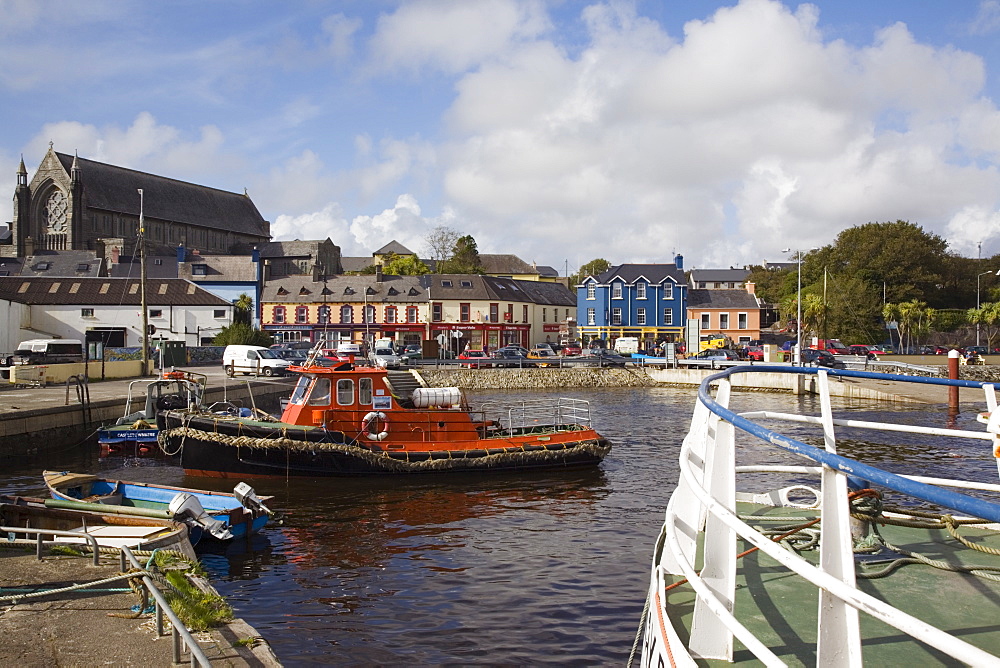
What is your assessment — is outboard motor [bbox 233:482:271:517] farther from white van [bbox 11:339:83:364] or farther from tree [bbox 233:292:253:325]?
tree [bbox 233:292:253:325]

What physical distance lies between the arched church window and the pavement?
9973cm

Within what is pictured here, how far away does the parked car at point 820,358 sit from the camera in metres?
49.0

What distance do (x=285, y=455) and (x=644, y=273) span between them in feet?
192

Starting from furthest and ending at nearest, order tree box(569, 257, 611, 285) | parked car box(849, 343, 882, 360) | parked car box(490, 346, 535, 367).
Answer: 1. tree box(569, 257, 611, 285)
2. parked car box(490, 346, 535, 367)
3. parked car box(849, 343, 882, 360)

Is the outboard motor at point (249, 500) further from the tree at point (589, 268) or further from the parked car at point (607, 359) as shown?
the tree at point (589, 268)

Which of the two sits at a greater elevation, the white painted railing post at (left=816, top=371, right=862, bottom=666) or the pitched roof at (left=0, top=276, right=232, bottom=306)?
the pitched roof at (left=0, top=276, right=232, bottom=306)

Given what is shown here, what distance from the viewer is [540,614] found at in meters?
11.6

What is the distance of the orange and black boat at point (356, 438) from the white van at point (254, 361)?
26.1 meters

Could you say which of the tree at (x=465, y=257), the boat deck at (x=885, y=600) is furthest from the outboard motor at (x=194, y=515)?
the tree at (x=465, y=257)

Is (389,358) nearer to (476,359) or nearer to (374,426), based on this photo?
(476,359)

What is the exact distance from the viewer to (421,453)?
2125 centimetres

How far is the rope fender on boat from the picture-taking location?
66.9ft

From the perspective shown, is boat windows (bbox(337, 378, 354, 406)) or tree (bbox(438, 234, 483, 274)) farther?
tree (bbox(438, 234, 483, 274))

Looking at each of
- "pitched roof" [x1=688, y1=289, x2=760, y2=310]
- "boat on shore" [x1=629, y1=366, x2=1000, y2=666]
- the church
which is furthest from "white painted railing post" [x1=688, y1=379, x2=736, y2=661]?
the church
